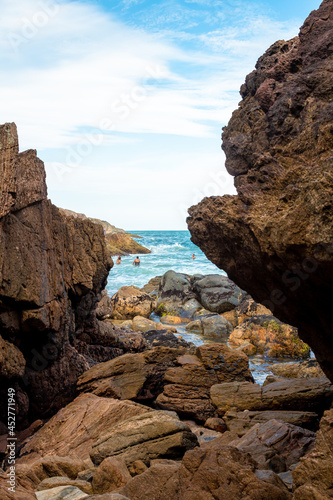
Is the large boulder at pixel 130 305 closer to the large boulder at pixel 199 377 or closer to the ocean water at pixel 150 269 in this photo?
the ocean water at pixel 150 269

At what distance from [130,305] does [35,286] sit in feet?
44.7

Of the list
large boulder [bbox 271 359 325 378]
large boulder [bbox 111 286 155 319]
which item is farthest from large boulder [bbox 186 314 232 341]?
large boulder [bbox 271 359 325 378]

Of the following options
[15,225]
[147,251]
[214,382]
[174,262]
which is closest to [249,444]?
[214,382]

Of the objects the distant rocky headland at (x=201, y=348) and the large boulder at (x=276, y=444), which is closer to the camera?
the distant rocky headland at (x=201, y=348)

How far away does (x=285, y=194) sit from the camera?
4.42 m

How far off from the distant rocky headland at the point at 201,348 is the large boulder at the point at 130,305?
7.77 metres

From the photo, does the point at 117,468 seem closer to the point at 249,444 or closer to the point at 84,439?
the point at 249,444

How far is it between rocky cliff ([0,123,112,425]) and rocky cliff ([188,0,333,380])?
134 inches

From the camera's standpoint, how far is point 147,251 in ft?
208

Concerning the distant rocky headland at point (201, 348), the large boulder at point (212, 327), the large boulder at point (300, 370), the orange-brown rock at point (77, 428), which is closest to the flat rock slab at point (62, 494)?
the distant rocky headland at point (201, 348)

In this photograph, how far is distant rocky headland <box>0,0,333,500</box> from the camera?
4.17m

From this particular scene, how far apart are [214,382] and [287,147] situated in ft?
21.0

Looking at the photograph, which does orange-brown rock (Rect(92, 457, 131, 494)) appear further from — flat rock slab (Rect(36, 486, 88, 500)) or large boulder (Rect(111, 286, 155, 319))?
large boulder (Rect(111, 286, 155, 319))

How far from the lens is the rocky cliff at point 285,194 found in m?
4.14
